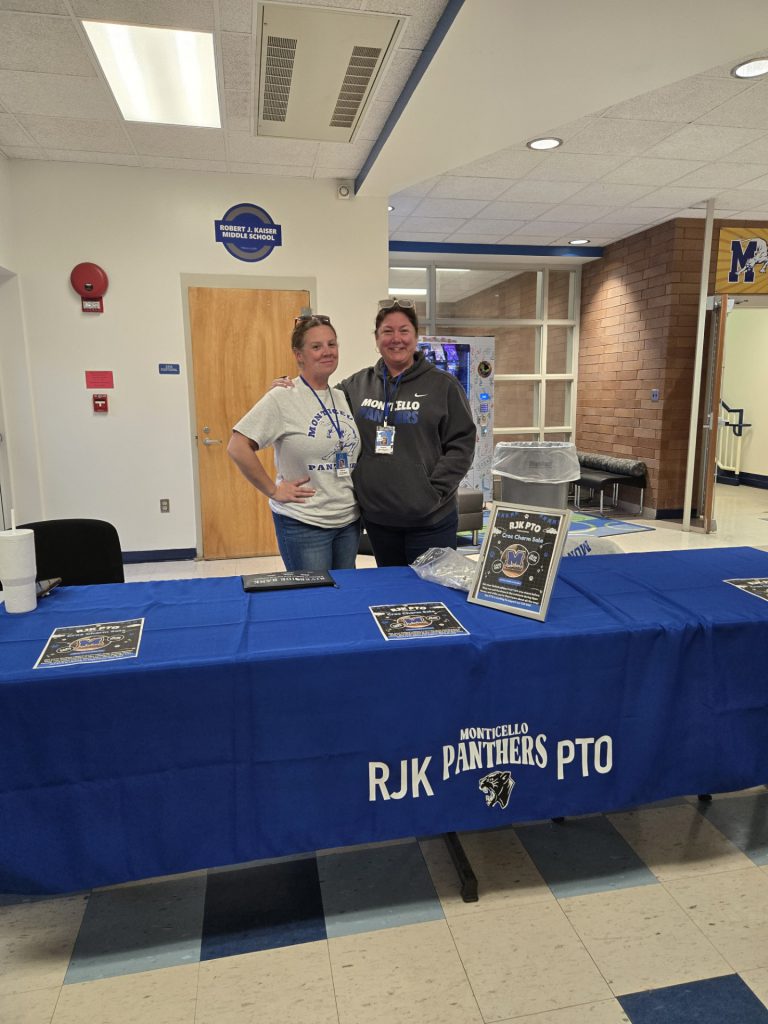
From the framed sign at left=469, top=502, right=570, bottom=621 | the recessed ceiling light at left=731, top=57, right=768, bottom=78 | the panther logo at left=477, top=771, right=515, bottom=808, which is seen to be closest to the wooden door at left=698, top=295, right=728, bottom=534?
the recessed ceiling light at left=731, top=57, right=768, bottom=78

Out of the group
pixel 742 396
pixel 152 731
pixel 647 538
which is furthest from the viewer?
pixel 742 396

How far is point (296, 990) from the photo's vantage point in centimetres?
136

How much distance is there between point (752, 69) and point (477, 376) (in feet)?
11.6

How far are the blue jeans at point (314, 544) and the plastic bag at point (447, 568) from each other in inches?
14.9

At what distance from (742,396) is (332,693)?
958 centimetres

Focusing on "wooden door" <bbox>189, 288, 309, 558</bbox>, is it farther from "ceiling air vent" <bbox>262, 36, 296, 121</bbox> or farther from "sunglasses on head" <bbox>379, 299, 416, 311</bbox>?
"sunglasses on head" <bbox>379, 299, 416, 311</bbox>

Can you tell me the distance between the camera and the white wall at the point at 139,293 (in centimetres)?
465

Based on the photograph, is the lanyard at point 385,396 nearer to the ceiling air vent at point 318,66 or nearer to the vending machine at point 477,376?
the ceiling air vent at point 318,66

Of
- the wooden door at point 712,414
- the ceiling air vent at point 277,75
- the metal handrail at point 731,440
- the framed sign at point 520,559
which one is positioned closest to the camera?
the framed sign at point 520,559

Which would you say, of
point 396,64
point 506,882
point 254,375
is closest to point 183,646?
point 506,882

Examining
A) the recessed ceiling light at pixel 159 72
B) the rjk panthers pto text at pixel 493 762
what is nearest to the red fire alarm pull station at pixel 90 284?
the recessed ceiling light at pixel 159 72

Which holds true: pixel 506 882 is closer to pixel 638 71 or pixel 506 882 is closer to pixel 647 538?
pixel 638 71

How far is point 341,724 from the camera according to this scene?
141 cm

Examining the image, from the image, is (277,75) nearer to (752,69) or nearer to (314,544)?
(752,69)
